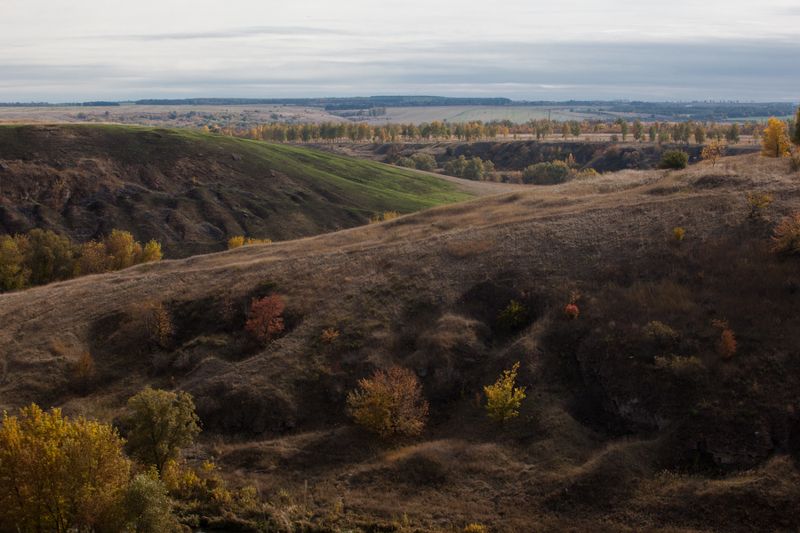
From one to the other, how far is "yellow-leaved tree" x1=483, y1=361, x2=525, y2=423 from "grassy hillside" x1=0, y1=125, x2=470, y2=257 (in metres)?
89.1

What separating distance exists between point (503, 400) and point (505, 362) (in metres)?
4.95

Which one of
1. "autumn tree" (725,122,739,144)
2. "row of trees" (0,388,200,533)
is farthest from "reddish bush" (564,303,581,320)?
"autumn tree" (725,122,739,144)

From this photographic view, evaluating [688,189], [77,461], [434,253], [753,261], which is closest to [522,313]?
[434,253]

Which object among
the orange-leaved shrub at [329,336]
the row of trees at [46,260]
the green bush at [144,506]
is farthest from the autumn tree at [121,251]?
the green bush at [144,506]

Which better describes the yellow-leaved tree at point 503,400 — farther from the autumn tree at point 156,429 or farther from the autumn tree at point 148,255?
the autumn tree at point 148,255

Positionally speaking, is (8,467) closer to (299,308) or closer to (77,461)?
(77,461)

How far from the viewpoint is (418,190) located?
17175cm

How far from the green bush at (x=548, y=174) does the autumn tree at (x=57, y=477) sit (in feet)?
514

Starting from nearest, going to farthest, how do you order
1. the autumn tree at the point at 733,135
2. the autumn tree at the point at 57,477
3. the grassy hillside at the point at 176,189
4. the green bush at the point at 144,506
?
the autumn tree at the point at 57,477 → the green bush at the point at 144,506 → the grassy hillside at the point at 176,189 → the autumn tree at the point at 733,135

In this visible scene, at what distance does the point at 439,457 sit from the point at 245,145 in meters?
148

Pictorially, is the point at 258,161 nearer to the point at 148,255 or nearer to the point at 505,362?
the point at 148,255

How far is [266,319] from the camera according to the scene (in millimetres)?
53406

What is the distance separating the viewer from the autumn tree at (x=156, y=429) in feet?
130

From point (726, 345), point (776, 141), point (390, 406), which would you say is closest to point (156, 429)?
point (390, 406)
